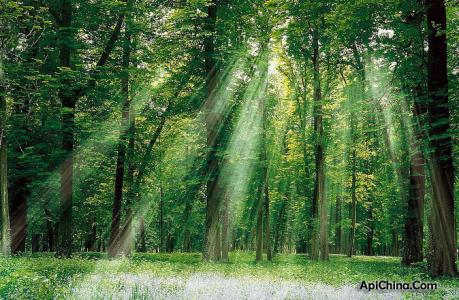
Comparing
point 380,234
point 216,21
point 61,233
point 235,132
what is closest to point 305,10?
point 216,21

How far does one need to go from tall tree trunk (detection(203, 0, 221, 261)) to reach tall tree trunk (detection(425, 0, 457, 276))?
896 cm

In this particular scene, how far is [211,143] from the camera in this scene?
18.4 m

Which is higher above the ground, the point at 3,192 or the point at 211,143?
the point at 211,143

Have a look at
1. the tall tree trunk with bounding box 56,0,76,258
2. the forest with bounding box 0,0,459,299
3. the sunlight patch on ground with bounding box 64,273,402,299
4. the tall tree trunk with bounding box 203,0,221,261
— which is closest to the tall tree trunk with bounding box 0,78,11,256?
the forest with bounding box 0,0,459,299

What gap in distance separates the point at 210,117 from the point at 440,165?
9.66 metres

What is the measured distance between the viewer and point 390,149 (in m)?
21.9

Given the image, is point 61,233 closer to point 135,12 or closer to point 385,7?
point 135,12

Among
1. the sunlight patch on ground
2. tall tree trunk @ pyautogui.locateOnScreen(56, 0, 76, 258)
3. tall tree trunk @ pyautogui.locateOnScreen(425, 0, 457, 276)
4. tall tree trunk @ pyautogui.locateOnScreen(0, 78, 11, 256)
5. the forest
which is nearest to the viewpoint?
the sunlight patch on ground

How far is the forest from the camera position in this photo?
10781mm

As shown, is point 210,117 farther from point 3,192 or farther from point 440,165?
point 440,165

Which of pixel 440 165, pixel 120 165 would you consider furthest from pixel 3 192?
pixel 440 165

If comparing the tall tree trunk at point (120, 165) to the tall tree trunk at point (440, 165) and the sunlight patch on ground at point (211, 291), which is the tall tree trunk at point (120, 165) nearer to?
the tall tree trunk at point (440, 165)

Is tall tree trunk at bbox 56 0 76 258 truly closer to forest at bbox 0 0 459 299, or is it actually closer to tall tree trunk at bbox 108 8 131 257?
forest at bbox 0 0 459 299

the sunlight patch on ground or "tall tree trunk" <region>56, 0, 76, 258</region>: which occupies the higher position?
"tall tree trunk" <region>56, 0, 76, 258</region>
